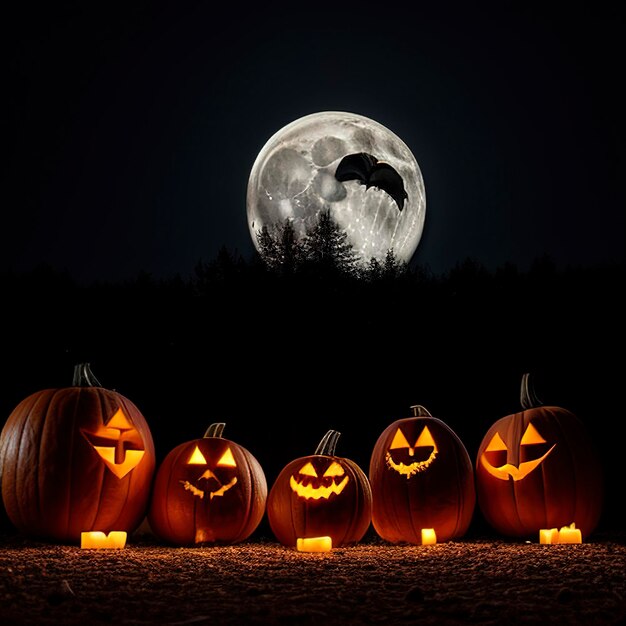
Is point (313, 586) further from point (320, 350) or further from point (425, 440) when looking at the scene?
point (320, 350)

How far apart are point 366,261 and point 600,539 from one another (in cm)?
289

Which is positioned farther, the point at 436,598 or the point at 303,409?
the point at 303,409

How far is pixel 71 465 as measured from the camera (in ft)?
13.9

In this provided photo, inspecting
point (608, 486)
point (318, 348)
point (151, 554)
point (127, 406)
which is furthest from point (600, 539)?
point (127, 406)

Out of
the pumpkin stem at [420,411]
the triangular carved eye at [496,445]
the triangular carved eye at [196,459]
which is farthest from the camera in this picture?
the pumpkin stem at [420,411]

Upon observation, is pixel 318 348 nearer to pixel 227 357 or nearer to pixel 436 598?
pixel 227 357

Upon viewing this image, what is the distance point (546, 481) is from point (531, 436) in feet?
0.90

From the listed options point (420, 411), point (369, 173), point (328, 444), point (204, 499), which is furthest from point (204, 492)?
point (369, 173)

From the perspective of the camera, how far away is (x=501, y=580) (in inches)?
120

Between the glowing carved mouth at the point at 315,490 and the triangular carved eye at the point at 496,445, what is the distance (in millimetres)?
994

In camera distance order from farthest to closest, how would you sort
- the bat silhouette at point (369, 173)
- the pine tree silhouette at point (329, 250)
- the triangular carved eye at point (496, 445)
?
the bat silhouette at point (369, 173) < the pine tree silhouette at point (329, 250) < the triangular carved eye at point (496, 445)

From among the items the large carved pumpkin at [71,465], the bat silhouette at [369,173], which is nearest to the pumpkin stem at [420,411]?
the large carved pumpkin at [71,465]

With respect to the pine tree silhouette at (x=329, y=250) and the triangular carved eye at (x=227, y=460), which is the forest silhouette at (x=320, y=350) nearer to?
the pine tree silhouette at (x=329, y=250)

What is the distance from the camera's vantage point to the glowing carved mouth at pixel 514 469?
4531mm
